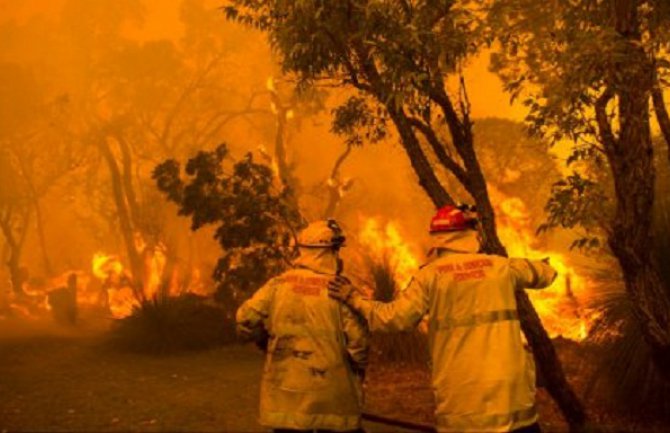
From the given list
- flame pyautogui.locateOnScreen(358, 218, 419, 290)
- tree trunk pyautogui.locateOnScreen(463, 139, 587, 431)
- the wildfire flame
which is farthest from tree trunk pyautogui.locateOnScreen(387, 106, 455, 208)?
flame pyautogui.locateOnScreen(358, 218, 419, 290)

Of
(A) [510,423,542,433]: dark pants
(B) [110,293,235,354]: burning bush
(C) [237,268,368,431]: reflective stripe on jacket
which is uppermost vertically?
(C) [237,268,368,431]: reflective stripe on jacket

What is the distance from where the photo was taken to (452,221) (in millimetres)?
4160

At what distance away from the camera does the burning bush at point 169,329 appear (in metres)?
13.4

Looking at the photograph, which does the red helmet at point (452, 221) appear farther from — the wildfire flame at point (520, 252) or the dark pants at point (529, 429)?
the wildfire flame at point (520, 252)

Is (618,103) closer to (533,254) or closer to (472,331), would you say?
(472,331)

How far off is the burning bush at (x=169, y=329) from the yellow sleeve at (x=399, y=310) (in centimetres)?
1000

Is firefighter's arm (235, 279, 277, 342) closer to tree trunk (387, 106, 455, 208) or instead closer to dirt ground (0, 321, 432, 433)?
tree trunk (387, 106, 455, 208)

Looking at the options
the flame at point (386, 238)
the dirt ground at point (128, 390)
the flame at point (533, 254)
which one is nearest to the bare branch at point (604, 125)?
the dirt ground at point (128, 390)

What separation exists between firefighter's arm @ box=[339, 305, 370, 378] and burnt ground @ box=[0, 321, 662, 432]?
12.3 feet

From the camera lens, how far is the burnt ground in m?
8.12

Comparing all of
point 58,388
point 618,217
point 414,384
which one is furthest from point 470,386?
point 58,388

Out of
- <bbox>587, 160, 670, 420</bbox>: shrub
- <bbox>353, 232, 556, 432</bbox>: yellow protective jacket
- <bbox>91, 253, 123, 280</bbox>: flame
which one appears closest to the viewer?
<bbox>353, 232, 556, 432</bbox>: yellow protective jacket

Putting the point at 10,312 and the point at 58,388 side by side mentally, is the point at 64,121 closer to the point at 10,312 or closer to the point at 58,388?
the point at 10,312

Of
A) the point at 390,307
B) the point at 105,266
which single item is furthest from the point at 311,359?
the point at 105,266
